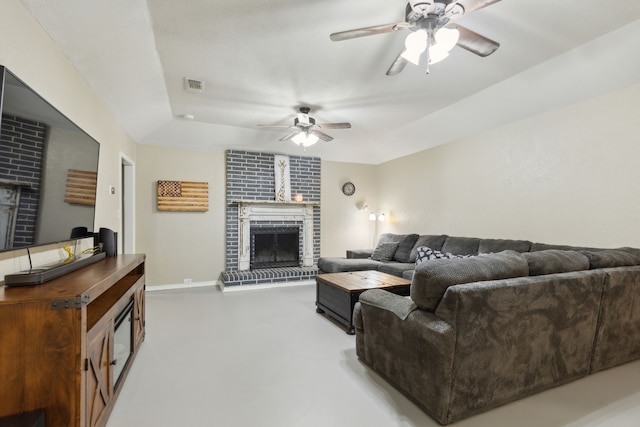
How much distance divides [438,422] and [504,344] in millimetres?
608

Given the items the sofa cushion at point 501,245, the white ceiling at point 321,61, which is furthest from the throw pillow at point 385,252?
the white ceiling at point 321,61

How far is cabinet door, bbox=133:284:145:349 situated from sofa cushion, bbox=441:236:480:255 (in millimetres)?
3971

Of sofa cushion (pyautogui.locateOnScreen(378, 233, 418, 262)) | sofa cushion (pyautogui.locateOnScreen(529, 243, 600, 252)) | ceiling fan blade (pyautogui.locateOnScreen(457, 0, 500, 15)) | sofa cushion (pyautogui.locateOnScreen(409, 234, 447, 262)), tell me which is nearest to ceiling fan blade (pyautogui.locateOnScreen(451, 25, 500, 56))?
ceiling fan blade (pyautogui.locateOnScreen(457, 0, 500, 15))

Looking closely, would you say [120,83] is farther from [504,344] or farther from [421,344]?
[504,344]

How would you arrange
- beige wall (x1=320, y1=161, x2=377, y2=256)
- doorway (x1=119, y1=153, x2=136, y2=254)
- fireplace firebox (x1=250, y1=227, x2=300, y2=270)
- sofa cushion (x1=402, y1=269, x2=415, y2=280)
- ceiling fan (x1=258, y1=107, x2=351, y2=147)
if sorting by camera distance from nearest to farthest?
ceiling fan (x1=258, y1=107, x2=351, y2=147) < sofa cushion (x1=402, y1=269, x2=415, y2=280) < doorway (x1=119, y1=153, x2=136, y2=254) < fireplace firebox (x1=250, y1=227, x2=300, y2=270) < beige wall (x1=320, y1=161, x2=377, y2=256)

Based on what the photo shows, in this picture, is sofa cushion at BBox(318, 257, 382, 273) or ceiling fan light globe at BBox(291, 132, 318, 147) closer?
ceiling fan light globe at BBox(291, 132, 318, 147)

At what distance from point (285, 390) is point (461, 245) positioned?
3.27m

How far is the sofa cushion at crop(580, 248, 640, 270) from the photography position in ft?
7.50

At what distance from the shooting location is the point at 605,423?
1741mm

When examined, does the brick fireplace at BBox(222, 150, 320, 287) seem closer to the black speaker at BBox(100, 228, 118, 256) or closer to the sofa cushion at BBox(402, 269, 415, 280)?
the sofa cushion at BBox(402, 269, 415, 280)

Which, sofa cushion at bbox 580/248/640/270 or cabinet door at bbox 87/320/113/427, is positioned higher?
sofa cushion at bbox 580/248/640/270

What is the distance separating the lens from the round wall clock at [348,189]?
256 inches

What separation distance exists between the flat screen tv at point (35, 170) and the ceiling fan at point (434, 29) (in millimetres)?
1734

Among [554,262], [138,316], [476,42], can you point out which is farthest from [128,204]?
[554,262]
